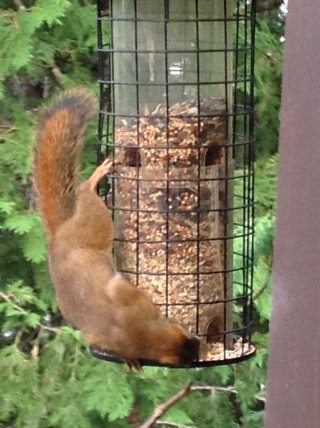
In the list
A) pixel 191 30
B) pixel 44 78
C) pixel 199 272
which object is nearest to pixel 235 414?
pixel 44 78

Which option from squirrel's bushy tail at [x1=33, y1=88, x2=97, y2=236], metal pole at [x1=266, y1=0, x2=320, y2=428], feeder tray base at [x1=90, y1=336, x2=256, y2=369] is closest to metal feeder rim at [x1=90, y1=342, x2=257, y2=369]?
feeder tray base at [x1=90, y1=336, x2=256, y2=369]

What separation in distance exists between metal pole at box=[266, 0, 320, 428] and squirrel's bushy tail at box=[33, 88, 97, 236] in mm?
872

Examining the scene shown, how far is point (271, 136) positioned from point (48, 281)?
897mm

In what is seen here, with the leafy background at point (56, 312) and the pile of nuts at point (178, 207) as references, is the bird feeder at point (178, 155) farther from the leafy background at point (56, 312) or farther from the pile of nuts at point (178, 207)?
the leafy background at point (56, 312)

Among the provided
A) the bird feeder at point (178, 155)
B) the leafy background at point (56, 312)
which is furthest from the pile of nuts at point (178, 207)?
the leafy background at point (56, 312)

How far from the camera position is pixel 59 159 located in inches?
77.7

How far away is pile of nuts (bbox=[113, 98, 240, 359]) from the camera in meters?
2.00

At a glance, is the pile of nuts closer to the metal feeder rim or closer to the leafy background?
the metal feeder rim

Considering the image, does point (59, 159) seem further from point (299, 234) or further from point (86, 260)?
point (299, 234)

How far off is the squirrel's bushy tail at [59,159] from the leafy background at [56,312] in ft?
2.94

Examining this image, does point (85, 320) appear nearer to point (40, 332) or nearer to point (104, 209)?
point (104, 209)

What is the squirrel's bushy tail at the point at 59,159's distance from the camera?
6.42ft

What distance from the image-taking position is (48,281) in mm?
3236

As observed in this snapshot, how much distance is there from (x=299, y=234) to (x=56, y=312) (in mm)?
2463
